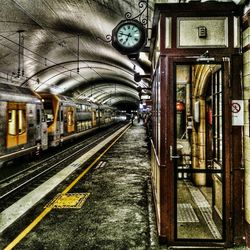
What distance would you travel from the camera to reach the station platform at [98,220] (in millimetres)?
4453

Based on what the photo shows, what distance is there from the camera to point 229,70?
4.30 m

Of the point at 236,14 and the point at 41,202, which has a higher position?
the point at 236,14

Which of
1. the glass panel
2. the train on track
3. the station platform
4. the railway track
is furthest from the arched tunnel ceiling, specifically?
the railway track

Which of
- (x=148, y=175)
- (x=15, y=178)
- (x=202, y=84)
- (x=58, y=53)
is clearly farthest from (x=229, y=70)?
(x=58, y=53)

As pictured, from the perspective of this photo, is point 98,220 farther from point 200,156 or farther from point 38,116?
point 38,116

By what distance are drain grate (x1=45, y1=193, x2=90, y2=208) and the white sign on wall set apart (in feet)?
12.8

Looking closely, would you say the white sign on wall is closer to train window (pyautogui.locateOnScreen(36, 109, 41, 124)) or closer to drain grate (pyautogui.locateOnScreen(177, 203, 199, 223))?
drain grate (pyautogui.locateOnScreen(177, 203, 199, 223))

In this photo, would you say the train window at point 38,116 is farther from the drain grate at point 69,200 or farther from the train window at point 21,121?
the drain grate at point 69,200

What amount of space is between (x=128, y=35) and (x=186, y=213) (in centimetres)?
393

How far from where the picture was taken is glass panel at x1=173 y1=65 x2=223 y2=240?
4.86 m

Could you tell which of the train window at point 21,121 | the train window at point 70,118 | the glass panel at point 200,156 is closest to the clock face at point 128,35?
the glass panel at point 200,156

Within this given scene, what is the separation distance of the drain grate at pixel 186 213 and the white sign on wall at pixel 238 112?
227 cm

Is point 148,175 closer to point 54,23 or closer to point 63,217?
point 63,217

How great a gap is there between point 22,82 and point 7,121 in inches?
513
